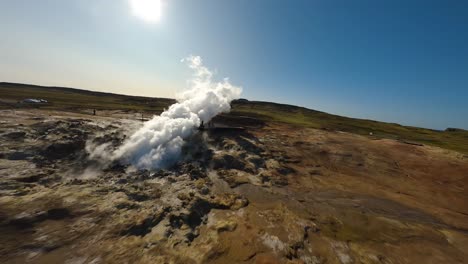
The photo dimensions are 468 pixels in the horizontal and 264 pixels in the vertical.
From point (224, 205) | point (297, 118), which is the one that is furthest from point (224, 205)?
point (297, 118)

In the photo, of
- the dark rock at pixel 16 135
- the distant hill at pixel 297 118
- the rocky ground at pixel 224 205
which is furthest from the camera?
the distant hill at pixel 297 118

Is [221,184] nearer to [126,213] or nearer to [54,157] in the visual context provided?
[126,213]

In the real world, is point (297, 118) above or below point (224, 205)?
above

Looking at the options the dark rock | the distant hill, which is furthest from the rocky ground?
the distant hill

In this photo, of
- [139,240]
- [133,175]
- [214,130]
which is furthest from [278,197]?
[214,130]

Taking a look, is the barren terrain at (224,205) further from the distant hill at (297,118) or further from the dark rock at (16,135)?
the distant hill at (297,118)

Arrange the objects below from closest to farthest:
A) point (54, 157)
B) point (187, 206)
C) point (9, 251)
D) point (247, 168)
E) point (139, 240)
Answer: point (9, 251) < point (139, 240) < point (187, 206) < point (54, 157) < point (247, 168)

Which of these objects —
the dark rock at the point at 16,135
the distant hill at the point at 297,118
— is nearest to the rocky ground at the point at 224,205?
the dark rock at the point at 16,135

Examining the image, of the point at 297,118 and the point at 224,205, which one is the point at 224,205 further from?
the point at 297,118

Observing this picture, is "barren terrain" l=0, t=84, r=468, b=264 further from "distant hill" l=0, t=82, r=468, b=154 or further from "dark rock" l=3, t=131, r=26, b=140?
"distant hill" l=0, t=82, r=468, b=154
